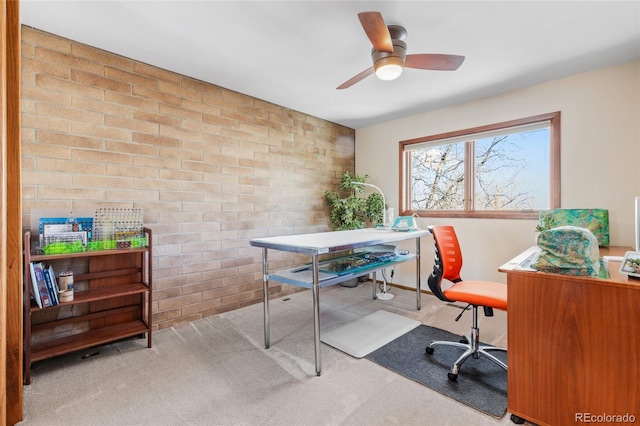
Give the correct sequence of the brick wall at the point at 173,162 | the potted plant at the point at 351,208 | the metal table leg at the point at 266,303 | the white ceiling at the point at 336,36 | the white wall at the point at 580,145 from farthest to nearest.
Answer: the potted plant at the point at 351,208
the white wall at the point at 580,145
the metal table leg at the point at 266,303
the brick wall at the point at 173,162
the white ceiling at the point at 336,36

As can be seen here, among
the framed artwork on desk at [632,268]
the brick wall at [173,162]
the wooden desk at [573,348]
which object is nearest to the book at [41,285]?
the brick wall at [173,162]

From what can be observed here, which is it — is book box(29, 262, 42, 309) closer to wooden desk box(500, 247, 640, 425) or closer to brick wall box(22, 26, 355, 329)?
brick wall box(22, 26, 355, 329)

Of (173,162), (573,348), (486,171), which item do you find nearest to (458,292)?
(573,348)

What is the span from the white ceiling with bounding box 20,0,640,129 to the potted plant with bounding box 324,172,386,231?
5.23 feet

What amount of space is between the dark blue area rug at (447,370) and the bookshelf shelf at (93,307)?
204 centimetres

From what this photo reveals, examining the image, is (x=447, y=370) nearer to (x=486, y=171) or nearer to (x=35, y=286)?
(x=486, y=171)

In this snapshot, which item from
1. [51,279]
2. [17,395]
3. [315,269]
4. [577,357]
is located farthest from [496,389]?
[51,279]

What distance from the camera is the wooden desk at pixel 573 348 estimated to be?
4.39 ft

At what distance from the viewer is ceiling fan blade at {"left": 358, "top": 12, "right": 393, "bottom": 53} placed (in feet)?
5.41

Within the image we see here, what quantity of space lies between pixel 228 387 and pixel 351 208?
2.81 m

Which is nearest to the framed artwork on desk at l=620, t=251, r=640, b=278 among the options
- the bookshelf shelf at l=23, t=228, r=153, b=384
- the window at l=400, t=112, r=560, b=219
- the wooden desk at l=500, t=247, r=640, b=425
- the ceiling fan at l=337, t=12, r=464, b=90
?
the wooden desk at l=500, t=247, r=640, b=425

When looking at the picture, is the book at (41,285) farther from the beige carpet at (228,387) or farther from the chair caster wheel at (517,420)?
the chair caster wheel at (517,420)

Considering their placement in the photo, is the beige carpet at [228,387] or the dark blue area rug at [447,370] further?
the dark blue area rug at [447,370]

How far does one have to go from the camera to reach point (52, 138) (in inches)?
88.3
